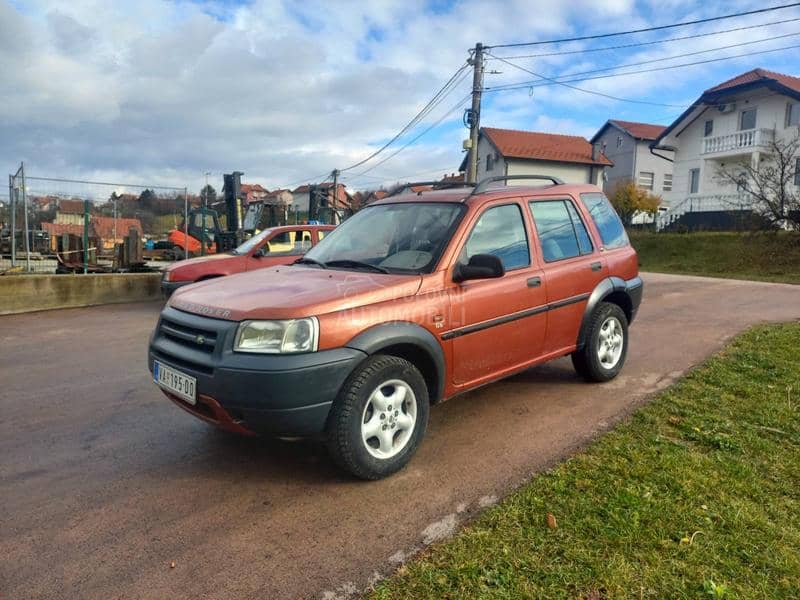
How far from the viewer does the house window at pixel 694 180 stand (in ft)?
103

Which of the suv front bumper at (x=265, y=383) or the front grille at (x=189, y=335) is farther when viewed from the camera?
the front grille at (x=189, y=335)

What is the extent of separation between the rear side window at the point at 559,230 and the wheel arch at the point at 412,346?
147 centimetres

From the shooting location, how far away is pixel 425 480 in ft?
10.8

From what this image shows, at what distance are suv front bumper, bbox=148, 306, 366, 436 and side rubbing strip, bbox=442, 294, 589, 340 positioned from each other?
0.79m

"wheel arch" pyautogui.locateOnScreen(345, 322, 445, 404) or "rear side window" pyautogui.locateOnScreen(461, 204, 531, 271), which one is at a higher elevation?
"rear side window" pyautogui.locateOnScreen(461, 204, 531, 271)

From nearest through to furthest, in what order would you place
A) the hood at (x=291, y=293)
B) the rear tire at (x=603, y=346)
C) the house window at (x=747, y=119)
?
the hood at (x=291, y=293) → the rear tire at (x=603, y=346) → the house window at (x=747, y=119)

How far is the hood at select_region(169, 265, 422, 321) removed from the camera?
3.01 metres

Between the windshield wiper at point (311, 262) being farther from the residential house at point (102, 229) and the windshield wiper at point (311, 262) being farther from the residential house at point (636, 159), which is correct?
the residential house at point (636, 159)

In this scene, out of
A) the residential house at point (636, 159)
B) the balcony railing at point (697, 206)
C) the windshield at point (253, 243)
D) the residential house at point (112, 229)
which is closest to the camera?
the windshield at point (253, 243)

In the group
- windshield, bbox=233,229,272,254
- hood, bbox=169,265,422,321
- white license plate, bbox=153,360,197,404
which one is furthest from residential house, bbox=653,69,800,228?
white license plate, bbox=153,360,197,404

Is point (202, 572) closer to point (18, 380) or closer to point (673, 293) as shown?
point (18, 380)

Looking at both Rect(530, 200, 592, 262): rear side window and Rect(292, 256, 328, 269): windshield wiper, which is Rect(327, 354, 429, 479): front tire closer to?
Rect(292, 256, 328, 269): windshield wiper

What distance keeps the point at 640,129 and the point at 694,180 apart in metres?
12.6

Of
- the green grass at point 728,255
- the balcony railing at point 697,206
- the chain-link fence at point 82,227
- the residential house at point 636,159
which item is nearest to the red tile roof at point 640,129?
the residential house at point 636,159
